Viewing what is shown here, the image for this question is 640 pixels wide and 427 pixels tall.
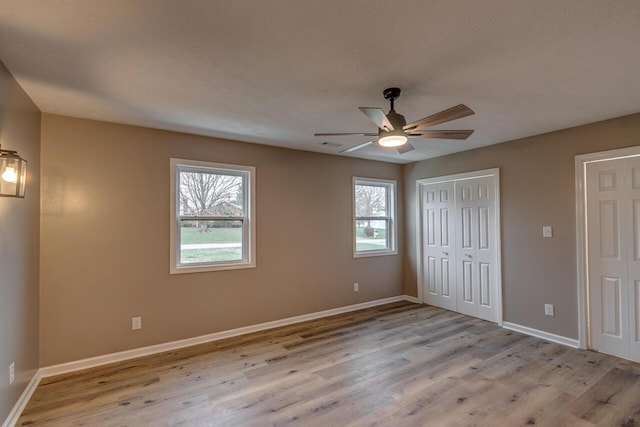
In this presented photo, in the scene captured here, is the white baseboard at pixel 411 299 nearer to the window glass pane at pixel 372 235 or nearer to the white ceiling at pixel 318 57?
the window glass pane at pixel 372 235

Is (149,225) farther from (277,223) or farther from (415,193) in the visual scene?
(415,193)

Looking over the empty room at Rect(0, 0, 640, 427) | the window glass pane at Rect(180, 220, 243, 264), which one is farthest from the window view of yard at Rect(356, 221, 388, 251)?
the window glass pane at Rect(180, 220, 243, 264)

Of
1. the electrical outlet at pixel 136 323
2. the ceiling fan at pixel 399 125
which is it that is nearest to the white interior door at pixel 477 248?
the ceiling fan at pixel 399 125

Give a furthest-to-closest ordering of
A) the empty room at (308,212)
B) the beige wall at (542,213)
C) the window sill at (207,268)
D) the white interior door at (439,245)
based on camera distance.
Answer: the white interior door at (439,245) → the window sill at (207,268) → the beige wall at (542,213) → the empty room at (308,212)

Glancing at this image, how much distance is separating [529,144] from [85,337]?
547 centimetres

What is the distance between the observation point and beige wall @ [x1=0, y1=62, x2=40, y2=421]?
2.09 meters

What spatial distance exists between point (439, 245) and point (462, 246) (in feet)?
1.32

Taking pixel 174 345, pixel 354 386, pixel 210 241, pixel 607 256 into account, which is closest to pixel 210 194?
pixel 210 241

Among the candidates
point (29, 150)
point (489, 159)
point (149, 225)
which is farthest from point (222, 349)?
point (489, 159)

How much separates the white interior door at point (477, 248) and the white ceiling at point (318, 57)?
1488 millimetres

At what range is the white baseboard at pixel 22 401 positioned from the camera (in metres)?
2.17

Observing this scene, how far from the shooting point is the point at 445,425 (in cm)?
219

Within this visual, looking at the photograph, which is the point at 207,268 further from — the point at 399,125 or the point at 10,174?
the point at 399,125

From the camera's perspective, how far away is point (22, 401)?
2408mm
